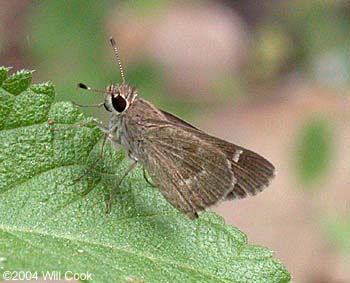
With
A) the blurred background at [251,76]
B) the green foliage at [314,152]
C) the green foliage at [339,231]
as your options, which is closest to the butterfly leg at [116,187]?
the blurred background at [251,76]

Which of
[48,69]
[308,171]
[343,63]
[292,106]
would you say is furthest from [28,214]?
[292,106]

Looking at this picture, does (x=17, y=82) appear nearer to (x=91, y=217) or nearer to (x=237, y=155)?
(x=91, y=217)

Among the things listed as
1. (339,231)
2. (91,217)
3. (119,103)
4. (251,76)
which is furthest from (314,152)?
(91,217)

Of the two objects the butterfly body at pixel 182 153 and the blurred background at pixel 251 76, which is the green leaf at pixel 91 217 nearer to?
the butterfly body at pixel 182 153

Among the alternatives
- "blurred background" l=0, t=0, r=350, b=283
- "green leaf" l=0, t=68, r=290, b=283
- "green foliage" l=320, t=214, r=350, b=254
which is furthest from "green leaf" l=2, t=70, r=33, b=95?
"green foliage" l=320, t=214, r=350, b=254

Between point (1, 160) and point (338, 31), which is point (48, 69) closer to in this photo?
point (338, 31)

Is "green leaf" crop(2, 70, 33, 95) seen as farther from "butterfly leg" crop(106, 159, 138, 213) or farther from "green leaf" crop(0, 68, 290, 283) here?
"butterfly leg" crop(106, 159, 138, 213)
